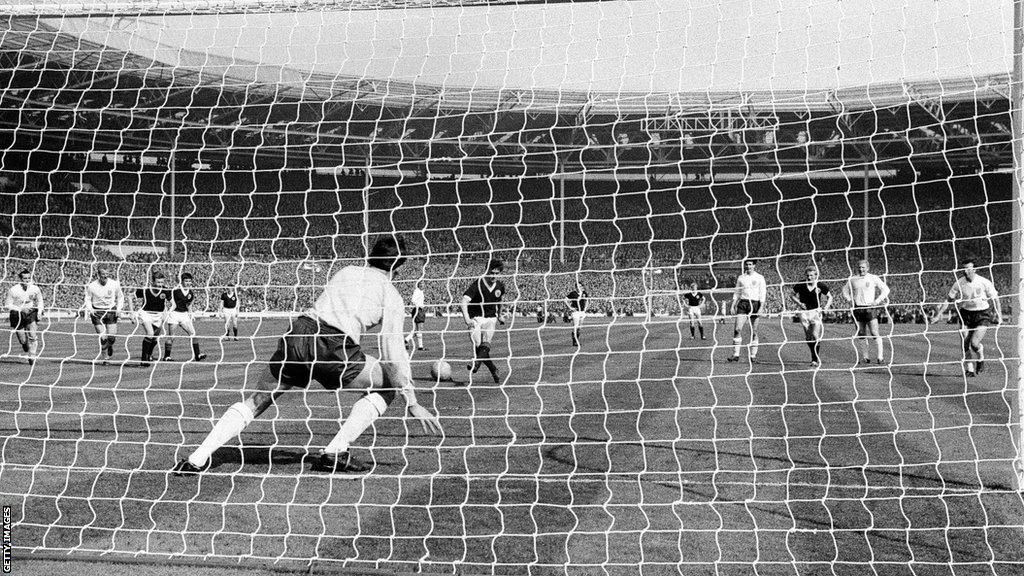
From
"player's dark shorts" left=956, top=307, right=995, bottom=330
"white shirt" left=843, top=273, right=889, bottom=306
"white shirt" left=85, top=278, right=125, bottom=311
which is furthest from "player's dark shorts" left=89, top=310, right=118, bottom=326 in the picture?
"player's dark shorts" left=956, top=307, right=995, bottom=330

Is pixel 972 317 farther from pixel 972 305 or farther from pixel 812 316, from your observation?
pixel 812 316

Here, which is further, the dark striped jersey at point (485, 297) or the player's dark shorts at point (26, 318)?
the player's dark shorts at point (26, 318)

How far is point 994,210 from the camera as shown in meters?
39.3

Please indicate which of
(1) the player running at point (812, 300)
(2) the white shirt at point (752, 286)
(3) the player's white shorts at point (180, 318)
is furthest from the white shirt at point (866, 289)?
(3) the player's white shorts at point (180, 318)

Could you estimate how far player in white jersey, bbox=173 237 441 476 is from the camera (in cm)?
505

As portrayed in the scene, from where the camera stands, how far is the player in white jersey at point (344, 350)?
16.6 ft

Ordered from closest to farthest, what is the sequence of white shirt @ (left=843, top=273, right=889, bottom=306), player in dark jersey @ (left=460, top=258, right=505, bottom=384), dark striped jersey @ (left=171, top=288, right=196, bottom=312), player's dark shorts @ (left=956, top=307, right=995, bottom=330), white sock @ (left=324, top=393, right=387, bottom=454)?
white sock @ (left=324, top=393, right=387, bottom=454)
player in dark jersey @ (left=460, top=258, right=505, bottom=384)
player's dark shorts @ (left=956, top=307, right=995, bottom=330)
white shirt @ (left=843, top=273, right=889, bottom=306)
dark striped jersey @ (left=171, top=288, right=196, bottom=312)

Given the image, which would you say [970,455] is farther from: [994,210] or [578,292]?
[994,210]

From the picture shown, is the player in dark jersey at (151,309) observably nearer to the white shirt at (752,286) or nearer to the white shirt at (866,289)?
the white shirt at (752,286)

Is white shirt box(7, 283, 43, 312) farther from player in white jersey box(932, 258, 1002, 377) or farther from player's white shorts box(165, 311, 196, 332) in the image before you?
player in white jersey box(932, 258, 1002, 377)

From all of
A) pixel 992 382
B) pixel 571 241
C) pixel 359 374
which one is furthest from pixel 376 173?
pixel 359 374

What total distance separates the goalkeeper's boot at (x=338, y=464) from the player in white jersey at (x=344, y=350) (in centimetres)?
4

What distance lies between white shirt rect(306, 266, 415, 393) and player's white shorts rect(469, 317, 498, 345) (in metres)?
5.78

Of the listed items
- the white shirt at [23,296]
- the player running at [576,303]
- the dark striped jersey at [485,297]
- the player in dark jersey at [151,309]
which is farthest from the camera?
the player running at [576,303]
